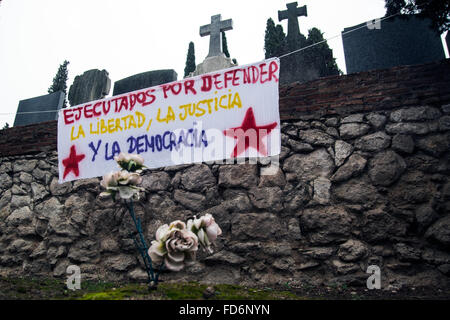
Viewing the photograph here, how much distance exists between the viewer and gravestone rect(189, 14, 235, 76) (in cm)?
355

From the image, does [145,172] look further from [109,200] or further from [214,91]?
[214,91]

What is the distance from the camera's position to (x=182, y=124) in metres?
3.04

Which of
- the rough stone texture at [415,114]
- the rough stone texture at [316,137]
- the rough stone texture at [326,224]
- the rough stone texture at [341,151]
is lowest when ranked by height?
the rough stone texture at [326,224]

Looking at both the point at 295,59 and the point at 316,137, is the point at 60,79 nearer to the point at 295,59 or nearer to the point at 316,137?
the point at 295,59

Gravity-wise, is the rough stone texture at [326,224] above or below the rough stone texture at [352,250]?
above

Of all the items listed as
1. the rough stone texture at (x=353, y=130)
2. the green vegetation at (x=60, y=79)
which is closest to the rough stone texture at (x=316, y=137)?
the rough stone texture at (x=353, y=130)

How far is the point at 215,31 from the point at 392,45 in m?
2.13

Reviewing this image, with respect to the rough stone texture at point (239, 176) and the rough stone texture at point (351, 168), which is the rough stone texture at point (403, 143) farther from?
the rough stone texture at point (239, 176)

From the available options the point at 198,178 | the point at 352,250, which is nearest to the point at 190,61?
the point at 198,178

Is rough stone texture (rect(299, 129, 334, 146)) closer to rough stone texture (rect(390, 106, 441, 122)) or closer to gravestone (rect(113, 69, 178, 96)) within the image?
rough stone texture (rect(390, 106, 441, 122))

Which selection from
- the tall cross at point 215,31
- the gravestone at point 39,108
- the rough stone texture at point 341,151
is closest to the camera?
the rough stone texture at point 341,151

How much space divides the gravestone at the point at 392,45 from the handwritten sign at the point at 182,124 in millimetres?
1306

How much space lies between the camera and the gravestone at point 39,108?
4402 millimetres

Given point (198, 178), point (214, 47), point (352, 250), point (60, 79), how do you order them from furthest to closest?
point (60, 79), point (214, 47), point (198, 178), point (352, 250)
